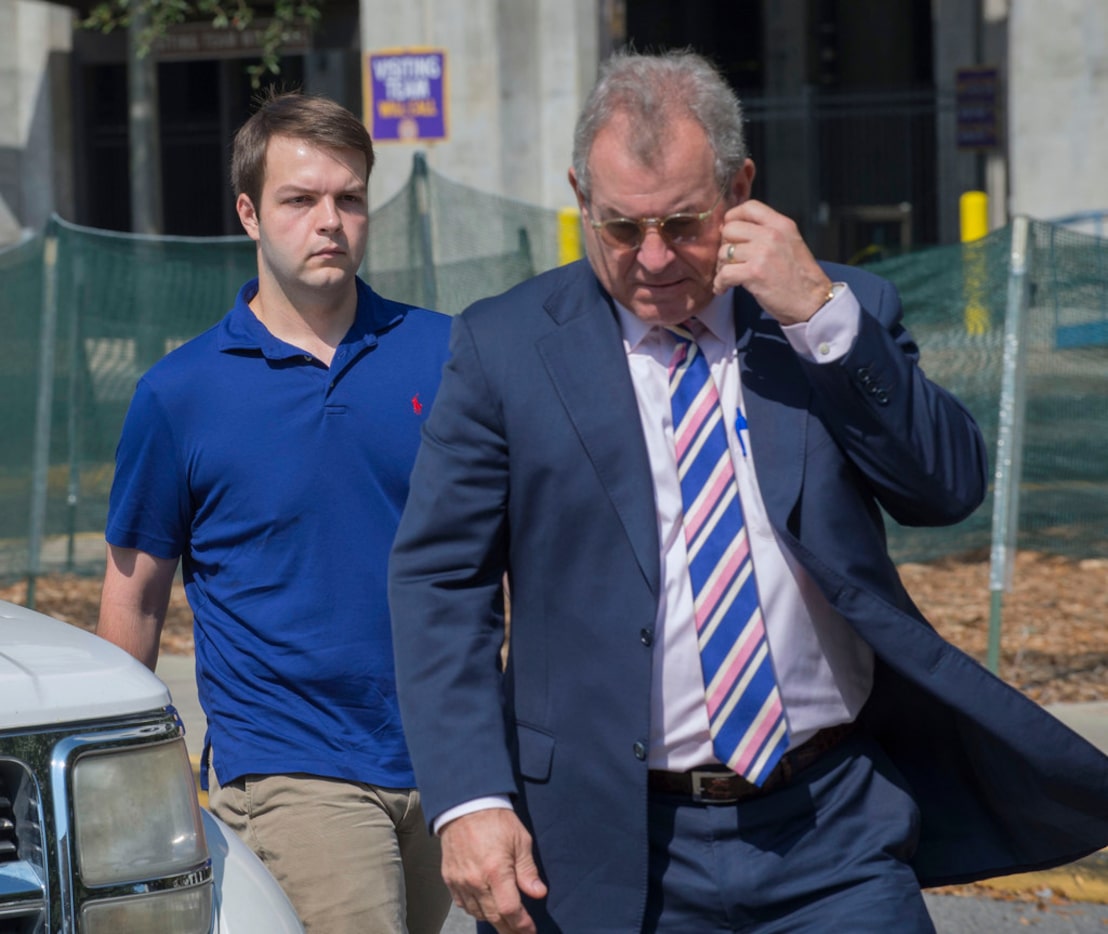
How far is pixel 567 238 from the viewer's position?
11.4 meters

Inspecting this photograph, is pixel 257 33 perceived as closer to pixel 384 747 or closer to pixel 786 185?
pixel 786 185

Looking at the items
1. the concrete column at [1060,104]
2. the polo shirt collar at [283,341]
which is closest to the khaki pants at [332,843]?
the polo shirt collar at [283,341]

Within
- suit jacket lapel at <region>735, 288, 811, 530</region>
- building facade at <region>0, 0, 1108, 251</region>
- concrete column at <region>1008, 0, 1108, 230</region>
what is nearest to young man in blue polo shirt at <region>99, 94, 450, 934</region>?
suit jacket lapel at <region>735, 288, 811, 530</region>

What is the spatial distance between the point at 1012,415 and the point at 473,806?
5906 millimetres

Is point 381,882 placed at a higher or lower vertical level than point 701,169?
lower

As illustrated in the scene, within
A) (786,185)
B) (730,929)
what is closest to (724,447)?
(730,929)

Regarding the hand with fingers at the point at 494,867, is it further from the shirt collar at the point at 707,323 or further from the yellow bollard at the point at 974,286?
the yellow bollard at the point at 974,286

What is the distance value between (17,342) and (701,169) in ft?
26.2

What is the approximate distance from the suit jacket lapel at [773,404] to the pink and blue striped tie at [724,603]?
0.06 metres

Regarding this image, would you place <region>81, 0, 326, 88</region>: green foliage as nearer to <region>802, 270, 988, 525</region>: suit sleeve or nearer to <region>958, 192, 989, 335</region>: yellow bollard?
<region>958, 192, 989, 335</region>: yellow bollard

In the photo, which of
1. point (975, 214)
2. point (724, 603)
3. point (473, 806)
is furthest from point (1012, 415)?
point (975, 214)

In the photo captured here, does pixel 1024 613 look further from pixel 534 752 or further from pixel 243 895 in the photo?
pixel 243 895

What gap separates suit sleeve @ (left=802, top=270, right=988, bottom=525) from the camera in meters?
2.71

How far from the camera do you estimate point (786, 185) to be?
3044cm
